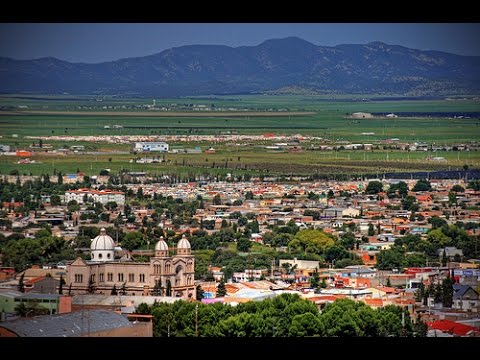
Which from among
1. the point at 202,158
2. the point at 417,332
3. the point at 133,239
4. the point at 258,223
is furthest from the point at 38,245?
the point at 202,158

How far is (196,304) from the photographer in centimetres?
1352

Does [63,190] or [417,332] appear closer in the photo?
[417,332]

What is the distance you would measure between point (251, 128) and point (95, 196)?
21.7m

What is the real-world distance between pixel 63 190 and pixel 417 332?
797 inches

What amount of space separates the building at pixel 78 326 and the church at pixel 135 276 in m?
3.88

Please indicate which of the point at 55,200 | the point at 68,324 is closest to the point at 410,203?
the point at 55,200

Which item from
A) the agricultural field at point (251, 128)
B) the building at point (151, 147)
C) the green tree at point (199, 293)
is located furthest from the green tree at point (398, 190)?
the green tree at point (199, 293)

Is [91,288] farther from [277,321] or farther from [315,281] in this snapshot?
[277,321]

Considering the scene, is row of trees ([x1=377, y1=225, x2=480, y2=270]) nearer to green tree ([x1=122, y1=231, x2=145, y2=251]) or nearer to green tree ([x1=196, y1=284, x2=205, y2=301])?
green tree ([x1=122, y1=231, x2=145, y2=251])

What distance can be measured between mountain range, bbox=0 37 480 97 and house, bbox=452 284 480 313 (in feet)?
120

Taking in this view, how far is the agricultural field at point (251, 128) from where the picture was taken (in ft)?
131

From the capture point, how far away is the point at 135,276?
16.3 metres

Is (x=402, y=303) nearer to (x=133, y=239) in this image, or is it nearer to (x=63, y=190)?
(x=133, y=239)

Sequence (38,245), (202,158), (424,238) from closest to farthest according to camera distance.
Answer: (38,245), (424,238), (202,158)
